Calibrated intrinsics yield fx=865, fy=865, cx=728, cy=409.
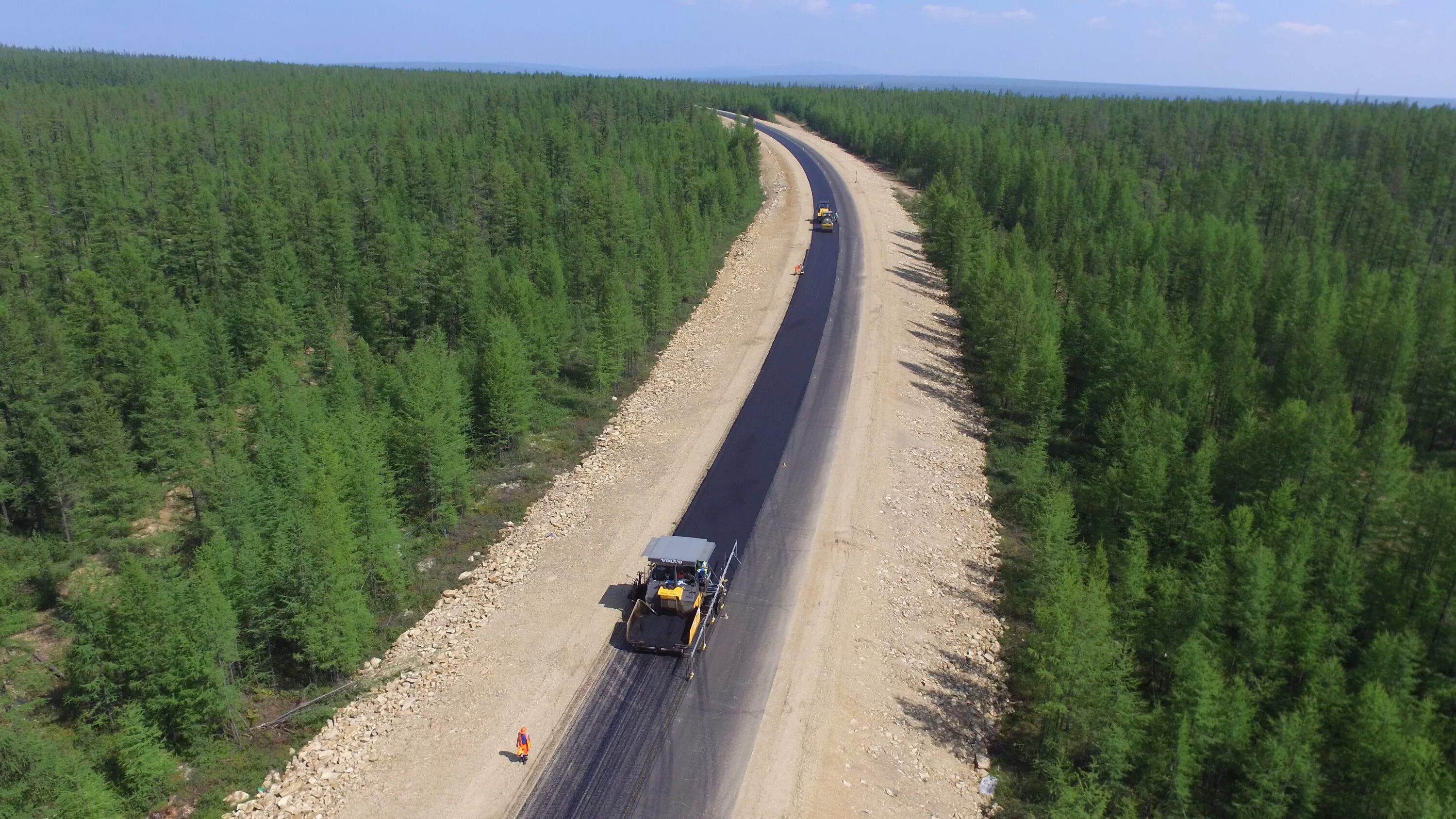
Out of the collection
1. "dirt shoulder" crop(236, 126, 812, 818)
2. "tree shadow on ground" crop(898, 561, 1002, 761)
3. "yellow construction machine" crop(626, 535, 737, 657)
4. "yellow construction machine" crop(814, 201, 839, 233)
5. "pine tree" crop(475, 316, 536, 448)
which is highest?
"yellow construction machine" crop(814, 201, 839, 233)

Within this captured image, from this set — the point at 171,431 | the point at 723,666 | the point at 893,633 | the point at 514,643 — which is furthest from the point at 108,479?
the point at 893,633

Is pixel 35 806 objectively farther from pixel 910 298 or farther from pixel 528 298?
pixel 910 298

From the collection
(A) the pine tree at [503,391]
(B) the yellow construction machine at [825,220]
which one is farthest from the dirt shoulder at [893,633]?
(B) the yellow construction machine at [825,220]

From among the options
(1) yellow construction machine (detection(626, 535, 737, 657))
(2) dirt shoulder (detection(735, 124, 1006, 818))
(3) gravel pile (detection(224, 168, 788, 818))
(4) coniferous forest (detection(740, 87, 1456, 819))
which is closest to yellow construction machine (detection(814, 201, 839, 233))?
(4) coniferous forest (detection(740, 87, 1456, 819))

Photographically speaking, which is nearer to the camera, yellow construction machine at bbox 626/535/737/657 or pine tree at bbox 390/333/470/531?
yellow construction machine at bbox 626/535/737/657

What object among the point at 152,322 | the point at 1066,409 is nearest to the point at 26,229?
the point at 152,322

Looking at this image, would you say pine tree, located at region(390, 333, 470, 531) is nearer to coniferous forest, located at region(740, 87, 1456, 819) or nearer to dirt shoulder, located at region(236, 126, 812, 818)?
dirt shoulder, located at region(236, 126, 812, 818)

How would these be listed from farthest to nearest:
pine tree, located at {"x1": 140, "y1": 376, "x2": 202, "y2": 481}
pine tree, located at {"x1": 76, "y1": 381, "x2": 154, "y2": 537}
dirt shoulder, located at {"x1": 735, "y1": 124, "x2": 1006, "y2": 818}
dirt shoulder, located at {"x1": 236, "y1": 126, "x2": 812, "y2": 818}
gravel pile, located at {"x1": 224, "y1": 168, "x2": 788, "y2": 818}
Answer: pine tree, located at {"x1": 140, "y1": 376, "x2": 202, "y2": 481}
pine tree, located at {"x1": 76, "y1": 381, "x2": 154, "y2": 537}
dirt shoulder, located at {"x1": 735, "y1": 124, "x2": 1006, "y2": 818}
gravel pile, located at {"x1": 224, "y1": 168, "x2": 788, "y2": 818}
dirt shoulder, located at {"x1": 236, "y1": 126, "x2": 812, "y2": 818}

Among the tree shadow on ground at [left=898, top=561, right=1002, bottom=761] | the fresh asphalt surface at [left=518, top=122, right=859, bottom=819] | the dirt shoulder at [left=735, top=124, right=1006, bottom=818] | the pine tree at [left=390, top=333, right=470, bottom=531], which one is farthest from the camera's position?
the pine tree at [left=390, top=333, right=470, bottom=531]
